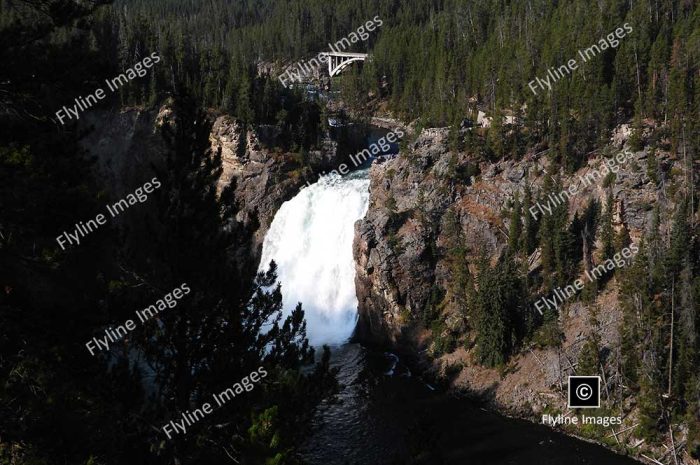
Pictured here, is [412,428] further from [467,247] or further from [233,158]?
[233,158]

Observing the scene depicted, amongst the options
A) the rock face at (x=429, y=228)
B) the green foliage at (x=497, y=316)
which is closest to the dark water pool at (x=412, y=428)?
the green foliage at (x=497, y=316)

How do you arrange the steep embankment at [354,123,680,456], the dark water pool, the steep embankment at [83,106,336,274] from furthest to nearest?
the steep embankment at [83,106,336,274]
the steep embankment at [354,123,680,456]
the dark water pool

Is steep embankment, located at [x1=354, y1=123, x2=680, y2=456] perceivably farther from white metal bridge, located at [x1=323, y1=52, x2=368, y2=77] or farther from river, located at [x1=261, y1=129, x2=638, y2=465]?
white metal bridge, located at [x1=323, y1=52, x2=368, y2=77]

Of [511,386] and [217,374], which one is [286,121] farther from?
[217,374]

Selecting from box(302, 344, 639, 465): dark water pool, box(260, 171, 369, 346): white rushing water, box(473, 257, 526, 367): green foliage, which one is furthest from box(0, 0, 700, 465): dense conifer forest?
box(260, 171, 369, 346): white rushing water

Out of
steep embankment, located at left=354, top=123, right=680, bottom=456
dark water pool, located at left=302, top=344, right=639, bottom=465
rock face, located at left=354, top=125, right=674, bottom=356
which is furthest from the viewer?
rock face, located at left=354, top=125, right=674, bottom=356

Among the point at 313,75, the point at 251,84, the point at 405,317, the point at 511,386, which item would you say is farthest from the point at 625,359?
the point at 313,75
